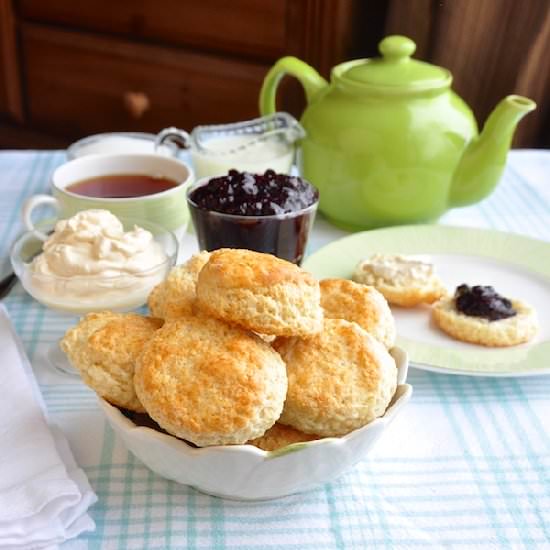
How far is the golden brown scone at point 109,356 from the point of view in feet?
2.46

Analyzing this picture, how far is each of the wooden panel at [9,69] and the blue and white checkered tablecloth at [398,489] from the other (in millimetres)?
2524

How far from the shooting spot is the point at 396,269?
3.93 feet

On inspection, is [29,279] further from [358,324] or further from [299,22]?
[299,22]

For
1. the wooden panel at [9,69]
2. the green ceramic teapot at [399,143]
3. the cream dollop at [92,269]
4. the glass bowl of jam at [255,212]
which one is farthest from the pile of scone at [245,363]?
the wooden panel at [9,69]

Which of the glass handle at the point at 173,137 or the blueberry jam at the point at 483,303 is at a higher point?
the blueberry jam at the point at 483,303

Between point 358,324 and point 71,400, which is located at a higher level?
point 358,324

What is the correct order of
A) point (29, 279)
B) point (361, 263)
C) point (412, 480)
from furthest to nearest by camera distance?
point (361, 263) → point (29, 279) → point (412, 480)

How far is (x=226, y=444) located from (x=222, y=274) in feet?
0.57

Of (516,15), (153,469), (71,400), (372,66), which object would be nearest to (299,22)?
(516,15)

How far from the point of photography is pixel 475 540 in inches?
29.5

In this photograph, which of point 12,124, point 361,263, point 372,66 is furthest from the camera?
point 12,124

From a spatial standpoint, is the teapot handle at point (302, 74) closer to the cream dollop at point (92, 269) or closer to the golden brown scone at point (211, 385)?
the cream dollop at point (92, 269)

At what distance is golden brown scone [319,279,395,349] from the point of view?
2.77ft

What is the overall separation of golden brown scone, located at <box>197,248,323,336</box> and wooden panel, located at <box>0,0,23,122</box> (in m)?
2.82
